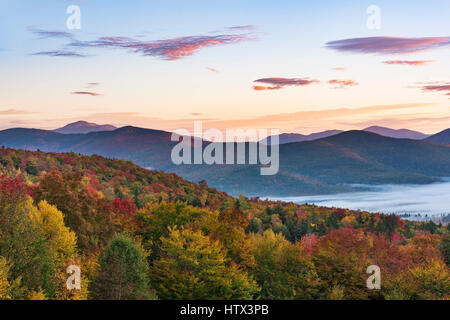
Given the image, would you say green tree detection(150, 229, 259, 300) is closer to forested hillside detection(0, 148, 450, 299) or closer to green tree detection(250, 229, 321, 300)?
forested hillside detection(0, 148, 450, 299)

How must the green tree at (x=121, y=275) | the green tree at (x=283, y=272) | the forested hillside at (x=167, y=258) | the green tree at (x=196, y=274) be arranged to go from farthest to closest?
the green tree at (x=283, y=272) < the green tree at (x=196, y=274) < the forested hillside at (x=167, y=258) < the green tree at (x=121, y=275)

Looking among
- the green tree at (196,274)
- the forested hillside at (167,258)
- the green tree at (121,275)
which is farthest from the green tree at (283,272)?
the green tree at (121,275)

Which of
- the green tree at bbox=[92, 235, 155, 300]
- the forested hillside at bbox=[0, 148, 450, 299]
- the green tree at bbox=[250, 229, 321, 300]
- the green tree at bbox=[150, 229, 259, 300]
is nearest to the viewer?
the green tree at bbox=[92, 235, 155, 300]

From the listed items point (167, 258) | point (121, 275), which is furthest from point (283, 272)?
point (121, 275)

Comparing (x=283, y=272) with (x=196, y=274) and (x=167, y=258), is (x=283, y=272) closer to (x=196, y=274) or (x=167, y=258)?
(x=196, y=274)

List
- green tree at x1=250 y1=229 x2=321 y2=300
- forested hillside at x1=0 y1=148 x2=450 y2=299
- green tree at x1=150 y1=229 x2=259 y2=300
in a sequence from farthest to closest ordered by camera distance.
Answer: green tree at x1=250 y1=229 x2=321 y2=300
green tree at x1=150 y1=229 x2=259 y2=300
forested hillside at x1=0 y1=148 x2=450 y2=299

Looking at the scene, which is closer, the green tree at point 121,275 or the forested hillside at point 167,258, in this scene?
the green tree at point 121,275

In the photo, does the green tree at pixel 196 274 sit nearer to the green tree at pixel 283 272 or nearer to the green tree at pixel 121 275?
the green tree at pixel 121 275

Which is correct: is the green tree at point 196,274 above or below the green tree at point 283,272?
above

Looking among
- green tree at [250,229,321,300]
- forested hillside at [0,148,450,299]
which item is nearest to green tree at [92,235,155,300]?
forested hillside at [0,148,450,299]

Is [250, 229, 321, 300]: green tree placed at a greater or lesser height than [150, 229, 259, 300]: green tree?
lesser

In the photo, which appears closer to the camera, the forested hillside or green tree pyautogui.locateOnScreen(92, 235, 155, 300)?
green tree pyautogui.locateOnScreen(92, 235, 155, 300)
